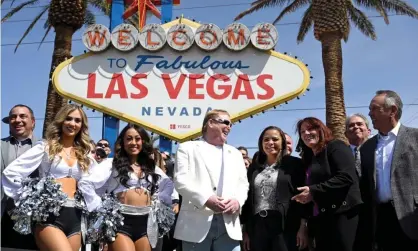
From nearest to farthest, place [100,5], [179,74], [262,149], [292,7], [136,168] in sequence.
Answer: [136,168]
[262,149]
[179,74]
[292,7]
[100,5]

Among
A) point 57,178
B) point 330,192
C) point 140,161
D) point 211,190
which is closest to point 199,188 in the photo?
point 211,190

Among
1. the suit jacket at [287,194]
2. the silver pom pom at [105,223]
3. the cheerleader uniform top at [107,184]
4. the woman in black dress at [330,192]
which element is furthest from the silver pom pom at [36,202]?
the woman in black dress at [330,192]

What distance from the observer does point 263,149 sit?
423 centimetres

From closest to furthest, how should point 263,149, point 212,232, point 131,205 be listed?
point 212,232
point 131,205
point 263,149

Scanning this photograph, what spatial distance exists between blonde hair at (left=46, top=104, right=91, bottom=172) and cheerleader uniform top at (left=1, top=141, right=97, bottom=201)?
5 centimetres

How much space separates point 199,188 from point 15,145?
75.6 inches

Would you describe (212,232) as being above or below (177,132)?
below

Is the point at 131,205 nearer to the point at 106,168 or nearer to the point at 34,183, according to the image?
the point at 106,168

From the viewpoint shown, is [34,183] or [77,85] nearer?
[34,183]

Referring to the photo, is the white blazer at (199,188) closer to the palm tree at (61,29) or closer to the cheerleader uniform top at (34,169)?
the cheerleader uniform top at (34,169)

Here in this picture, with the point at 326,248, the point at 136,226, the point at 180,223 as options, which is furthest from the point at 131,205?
the point at 326,248

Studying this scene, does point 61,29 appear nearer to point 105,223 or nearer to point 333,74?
point 333,74

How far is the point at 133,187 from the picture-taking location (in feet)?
13.0

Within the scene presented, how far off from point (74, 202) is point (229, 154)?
4.35 feet
